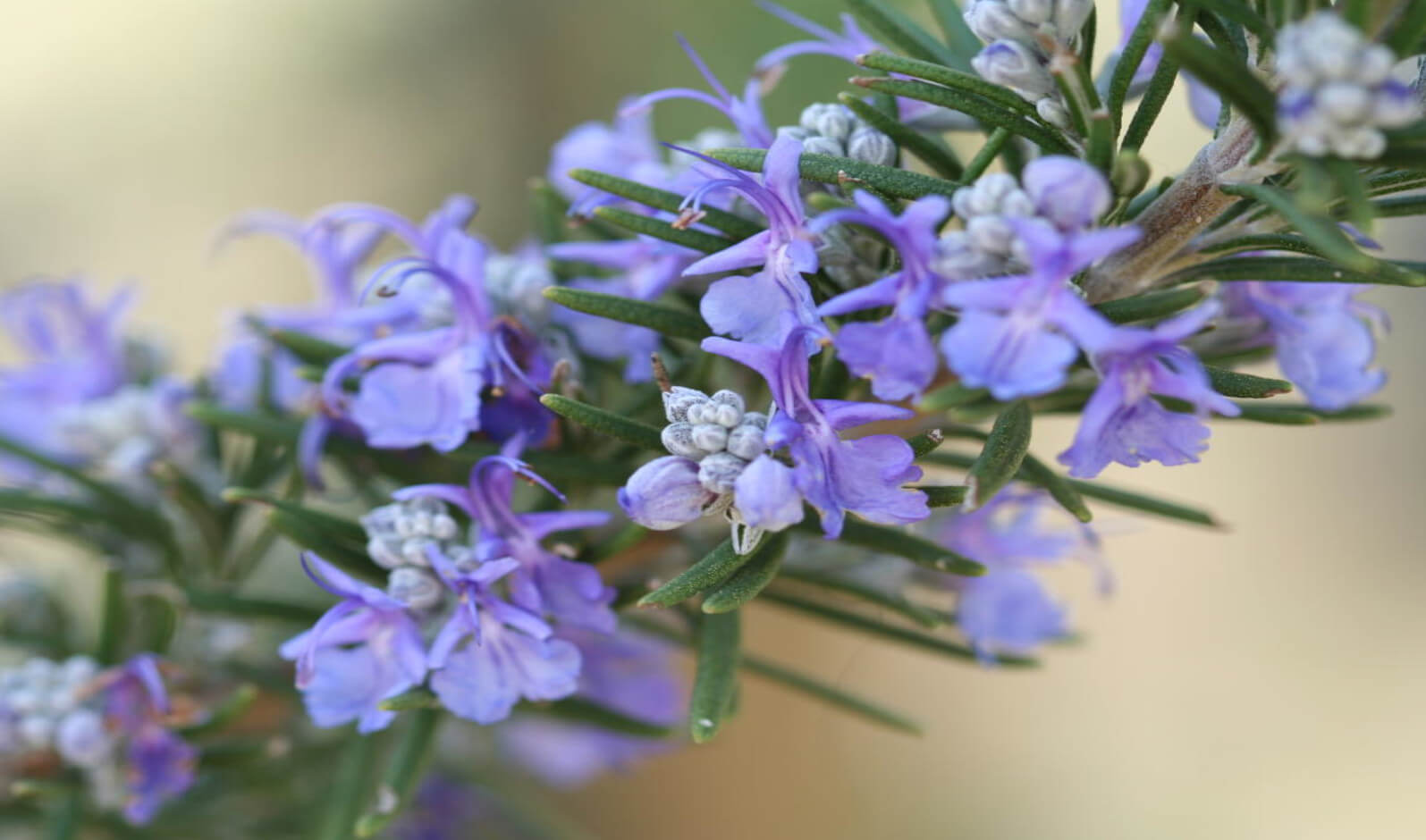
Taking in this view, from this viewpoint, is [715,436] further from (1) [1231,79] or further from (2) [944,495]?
(1) [1231,79]

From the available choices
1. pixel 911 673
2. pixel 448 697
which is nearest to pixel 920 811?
pixel 911 673

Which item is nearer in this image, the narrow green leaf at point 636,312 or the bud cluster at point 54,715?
the narrow green leaf at point 636,312

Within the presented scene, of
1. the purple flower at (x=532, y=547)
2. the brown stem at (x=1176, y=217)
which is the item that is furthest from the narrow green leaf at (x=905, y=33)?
the purple flower at (x=532, y=547)

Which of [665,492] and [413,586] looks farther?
[413,586]

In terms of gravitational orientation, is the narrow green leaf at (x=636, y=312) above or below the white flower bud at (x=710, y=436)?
above

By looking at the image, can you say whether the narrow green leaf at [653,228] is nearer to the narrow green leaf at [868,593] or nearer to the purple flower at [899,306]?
the purple flower at [899,306]

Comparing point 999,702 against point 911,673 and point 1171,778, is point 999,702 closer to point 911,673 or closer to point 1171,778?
point 911,673

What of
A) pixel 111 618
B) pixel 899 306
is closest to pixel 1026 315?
pixel 899 306

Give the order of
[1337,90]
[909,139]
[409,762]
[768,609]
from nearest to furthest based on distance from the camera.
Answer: [1337,90], [909,139], [409,762], [768,609]
